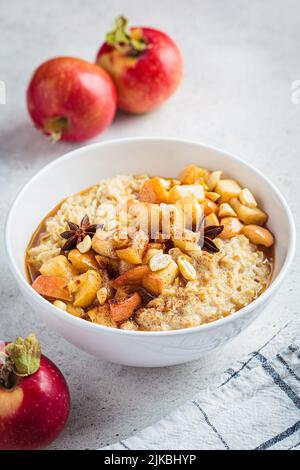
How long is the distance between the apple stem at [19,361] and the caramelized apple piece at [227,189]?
94 cm

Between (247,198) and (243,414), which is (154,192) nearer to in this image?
(247,198)

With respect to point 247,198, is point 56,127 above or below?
below

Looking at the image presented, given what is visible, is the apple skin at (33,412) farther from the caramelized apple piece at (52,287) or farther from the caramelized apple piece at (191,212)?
the caramelized apple piece at (191,212)

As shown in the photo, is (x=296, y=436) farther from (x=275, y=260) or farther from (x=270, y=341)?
(x=275, y=260)

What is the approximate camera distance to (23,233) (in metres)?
2.64

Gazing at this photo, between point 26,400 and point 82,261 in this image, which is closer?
point 26,400

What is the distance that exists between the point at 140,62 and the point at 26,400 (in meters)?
1.80

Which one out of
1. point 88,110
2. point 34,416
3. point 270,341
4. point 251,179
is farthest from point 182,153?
point 34,416

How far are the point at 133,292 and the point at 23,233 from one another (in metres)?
0.56

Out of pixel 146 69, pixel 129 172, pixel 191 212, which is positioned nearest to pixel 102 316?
pixel 191 212

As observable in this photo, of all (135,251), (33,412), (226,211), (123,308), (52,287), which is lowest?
(33,412)

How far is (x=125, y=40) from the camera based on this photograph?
130 inches

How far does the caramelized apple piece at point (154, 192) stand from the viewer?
8.44 ft

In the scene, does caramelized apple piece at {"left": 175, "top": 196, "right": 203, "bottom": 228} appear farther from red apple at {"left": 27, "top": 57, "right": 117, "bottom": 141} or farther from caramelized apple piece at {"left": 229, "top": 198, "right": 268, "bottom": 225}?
red apple at {"left": 27, "top": 57, "right": 117, "bottom": 141}
